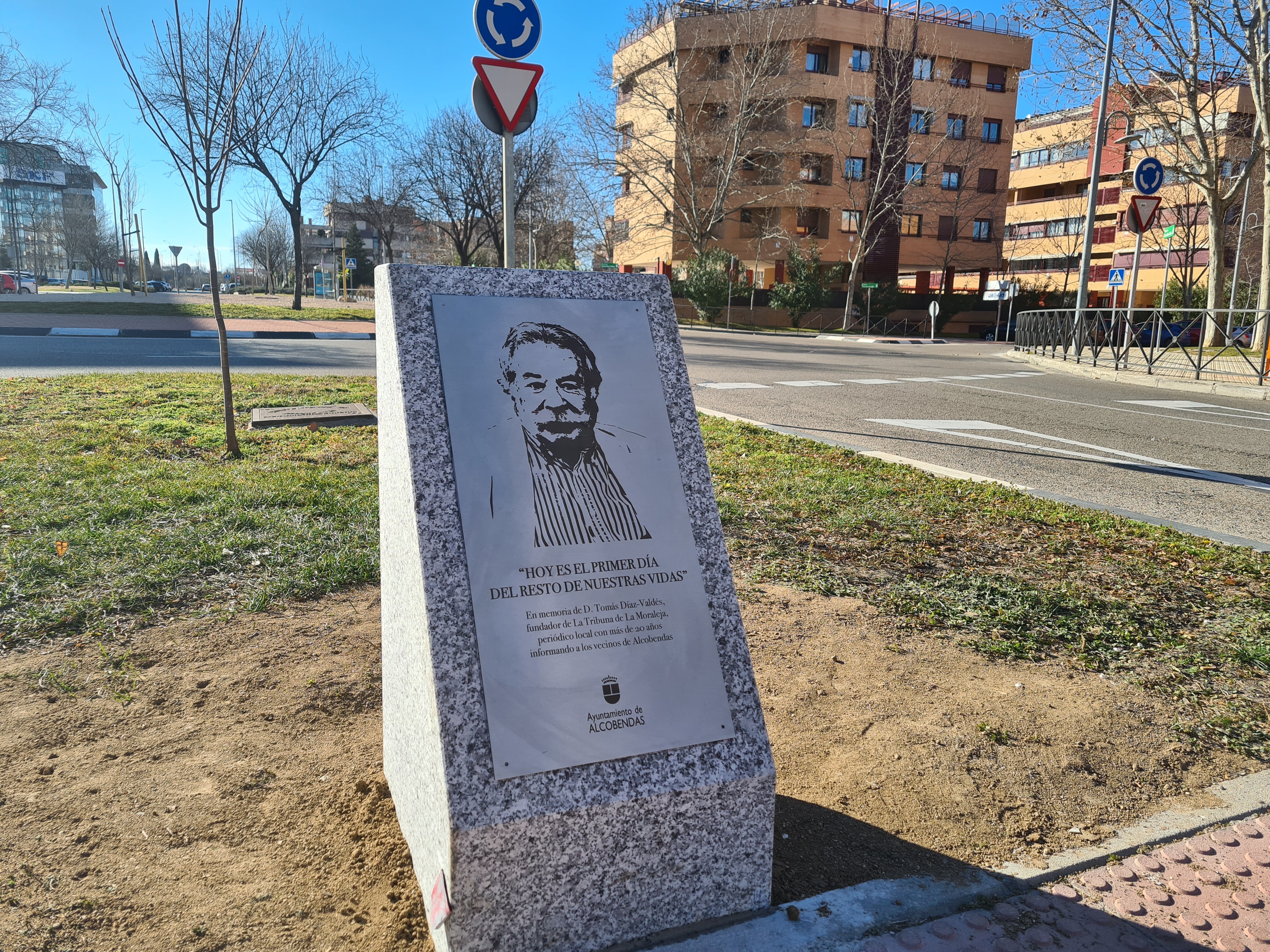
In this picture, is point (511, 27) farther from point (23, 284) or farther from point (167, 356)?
point (23, 284)

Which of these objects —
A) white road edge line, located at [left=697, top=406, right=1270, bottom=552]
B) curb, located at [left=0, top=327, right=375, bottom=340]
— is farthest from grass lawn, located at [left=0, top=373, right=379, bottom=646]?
curb, located at [left=0, top=327, right=375, bottom=340]

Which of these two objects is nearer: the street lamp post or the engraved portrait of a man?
the engraved portrait of a man

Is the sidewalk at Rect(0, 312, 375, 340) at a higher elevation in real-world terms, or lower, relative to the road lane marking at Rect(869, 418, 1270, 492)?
higher

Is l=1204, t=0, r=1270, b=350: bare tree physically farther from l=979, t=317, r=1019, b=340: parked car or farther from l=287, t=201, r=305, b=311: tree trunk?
l=287, t=201, r=305, b=311: tree trunk

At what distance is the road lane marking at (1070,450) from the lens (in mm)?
7461

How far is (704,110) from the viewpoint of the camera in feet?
148

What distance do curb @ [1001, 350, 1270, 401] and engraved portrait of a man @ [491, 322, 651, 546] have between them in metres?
16.1

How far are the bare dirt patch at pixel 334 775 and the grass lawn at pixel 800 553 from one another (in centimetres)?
30

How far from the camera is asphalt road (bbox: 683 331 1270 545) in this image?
267 inches

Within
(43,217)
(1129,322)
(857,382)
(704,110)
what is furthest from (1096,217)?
(43,217)

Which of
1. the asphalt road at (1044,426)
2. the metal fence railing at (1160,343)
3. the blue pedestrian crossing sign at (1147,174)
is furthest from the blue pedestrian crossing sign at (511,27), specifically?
the blue pedestrian crossing sign at (1147,174)

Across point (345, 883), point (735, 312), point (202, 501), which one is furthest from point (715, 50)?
point (345, 883)

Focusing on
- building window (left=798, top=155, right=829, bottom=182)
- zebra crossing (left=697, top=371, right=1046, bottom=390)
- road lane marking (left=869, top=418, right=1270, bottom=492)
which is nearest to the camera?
road lane marking (left=869, top=418, right=1270, bottom=492)

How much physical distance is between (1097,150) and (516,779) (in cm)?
2601
